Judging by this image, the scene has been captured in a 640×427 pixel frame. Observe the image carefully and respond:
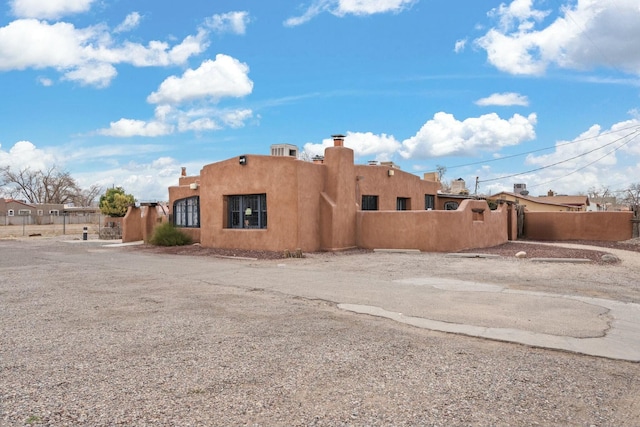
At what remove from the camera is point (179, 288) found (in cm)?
1134

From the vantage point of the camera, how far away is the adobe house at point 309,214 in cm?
1988

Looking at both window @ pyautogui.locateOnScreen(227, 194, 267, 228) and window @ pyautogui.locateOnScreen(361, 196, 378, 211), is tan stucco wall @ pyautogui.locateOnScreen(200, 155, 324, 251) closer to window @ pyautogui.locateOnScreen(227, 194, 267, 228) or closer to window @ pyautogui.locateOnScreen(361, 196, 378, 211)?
window @ pyautogui.locateOnScreen(227, 194, 267, 228)

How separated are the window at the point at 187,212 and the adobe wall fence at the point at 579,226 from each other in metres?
19.1

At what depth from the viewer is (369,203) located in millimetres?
25500

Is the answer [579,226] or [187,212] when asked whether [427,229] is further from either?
[579,226]

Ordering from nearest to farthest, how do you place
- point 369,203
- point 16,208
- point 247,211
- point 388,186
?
point 247,211
point 369,203
point 388,186
point 16,208

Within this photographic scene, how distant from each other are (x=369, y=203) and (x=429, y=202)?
7052 millimetres

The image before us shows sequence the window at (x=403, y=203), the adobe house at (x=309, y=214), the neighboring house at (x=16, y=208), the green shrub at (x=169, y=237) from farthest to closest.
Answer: the neighboring house at (x=16, y=208) → the window at (x=403, y=203) → the green shrub at (x=169, y=237) → the adobe house at (x=309, y=214)

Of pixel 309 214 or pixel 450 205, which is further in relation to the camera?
pixel 450 205

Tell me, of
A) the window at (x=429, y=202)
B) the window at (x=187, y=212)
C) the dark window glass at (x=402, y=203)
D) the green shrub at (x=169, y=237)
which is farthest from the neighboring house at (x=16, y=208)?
the dark window glass at (x=402, y=203)

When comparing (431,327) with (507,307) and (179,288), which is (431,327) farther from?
(179,288)

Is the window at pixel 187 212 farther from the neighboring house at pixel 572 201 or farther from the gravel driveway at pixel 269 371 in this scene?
the neighboring house at pixel 572 201

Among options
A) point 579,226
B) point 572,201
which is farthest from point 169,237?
point 572,201

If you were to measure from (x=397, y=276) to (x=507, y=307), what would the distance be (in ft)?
15.1
